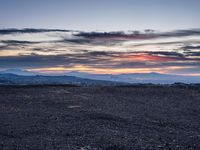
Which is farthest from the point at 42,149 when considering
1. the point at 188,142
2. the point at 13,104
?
the point at 13,104

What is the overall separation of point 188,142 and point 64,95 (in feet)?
81.2

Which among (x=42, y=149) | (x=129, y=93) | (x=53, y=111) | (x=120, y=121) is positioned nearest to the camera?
(x=42, y=149)

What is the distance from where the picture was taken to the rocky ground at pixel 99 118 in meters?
24.7

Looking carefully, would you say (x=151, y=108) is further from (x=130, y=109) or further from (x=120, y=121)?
(x=120, y=121)

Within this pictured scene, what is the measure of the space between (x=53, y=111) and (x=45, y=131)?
9.33 m

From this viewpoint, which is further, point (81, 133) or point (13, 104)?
point (13, 104)

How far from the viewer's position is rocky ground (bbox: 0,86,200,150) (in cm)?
2470

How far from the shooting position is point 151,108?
4147 centimetres

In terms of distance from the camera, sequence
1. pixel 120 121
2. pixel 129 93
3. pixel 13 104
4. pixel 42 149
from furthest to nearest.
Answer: pixel 129 93 < pixel 13 104 < pixel 120 121 < pixel 42 149

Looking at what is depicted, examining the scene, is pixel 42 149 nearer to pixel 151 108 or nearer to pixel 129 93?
pixel 151 108

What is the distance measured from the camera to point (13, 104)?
1574 inches

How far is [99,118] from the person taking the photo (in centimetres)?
3400

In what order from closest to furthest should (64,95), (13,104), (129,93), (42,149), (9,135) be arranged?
(42,149)
(9,135)
(13,104)
(64,95)
(129,93)

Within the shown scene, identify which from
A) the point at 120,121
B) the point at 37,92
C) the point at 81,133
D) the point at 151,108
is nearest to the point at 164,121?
the point at 120,121
